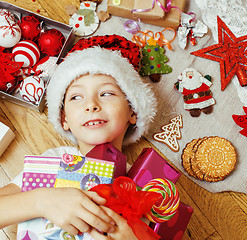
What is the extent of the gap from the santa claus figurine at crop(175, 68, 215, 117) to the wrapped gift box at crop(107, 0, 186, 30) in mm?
224

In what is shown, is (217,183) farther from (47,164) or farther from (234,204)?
(47,164)

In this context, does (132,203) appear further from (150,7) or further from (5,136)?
→ (150,7)

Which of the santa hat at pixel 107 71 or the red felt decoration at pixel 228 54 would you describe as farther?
the red felt decoration at pixel 228 54

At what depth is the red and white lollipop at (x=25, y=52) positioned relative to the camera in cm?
111

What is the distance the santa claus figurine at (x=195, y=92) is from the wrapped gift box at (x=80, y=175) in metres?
0.55

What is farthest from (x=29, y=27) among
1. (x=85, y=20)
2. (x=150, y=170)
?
(x=150, y=170)

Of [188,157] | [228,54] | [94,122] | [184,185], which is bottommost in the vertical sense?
[184,185]

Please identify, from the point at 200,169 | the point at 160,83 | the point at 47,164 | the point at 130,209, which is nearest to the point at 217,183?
the point at 200,169

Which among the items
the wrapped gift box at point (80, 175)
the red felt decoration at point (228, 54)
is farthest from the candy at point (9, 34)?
the red felt decoration at point (228, 54)

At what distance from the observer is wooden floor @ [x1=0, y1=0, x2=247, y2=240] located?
1.09 m

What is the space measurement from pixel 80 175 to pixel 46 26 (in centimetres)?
73

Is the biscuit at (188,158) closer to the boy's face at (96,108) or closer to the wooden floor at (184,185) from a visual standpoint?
the wooden floor at (184,185)

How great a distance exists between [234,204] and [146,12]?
0.84m

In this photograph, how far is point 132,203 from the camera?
67 cm
